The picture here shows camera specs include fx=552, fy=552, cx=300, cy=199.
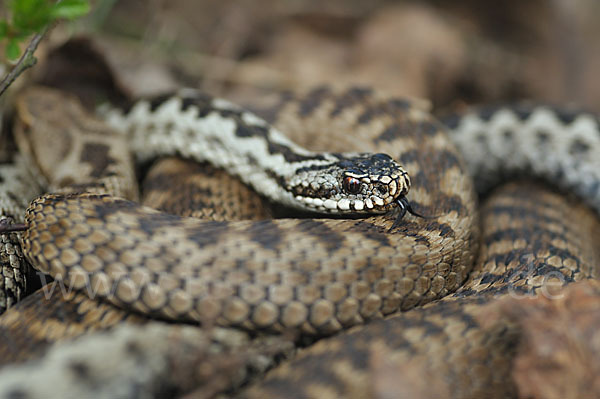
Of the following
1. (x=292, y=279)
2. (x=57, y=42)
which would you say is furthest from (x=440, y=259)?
(x=57, y=42)

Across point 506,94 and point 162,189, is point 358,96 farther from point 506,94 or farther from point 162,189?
point 506,94

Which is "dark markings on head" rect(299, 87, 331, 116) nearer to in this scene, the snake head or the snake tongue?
the snake head

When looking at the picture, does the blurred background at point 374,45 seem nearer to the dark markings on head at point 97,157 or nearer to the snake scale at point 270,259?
the dark markings on head at point 97,157

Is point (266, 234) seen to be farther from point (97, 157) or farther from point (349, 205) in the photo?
point (97, 157)

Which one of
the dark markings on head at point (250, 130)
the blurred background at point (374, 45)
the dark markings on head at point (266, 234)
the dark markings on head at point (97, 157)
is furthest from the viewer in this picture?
the blurred background at point (374, 45)

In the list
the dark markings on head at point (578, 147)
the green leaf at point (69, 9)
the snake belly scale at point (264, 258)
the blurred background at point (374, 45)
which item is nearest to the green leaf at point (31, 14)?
the green leaf at point (69, 9)

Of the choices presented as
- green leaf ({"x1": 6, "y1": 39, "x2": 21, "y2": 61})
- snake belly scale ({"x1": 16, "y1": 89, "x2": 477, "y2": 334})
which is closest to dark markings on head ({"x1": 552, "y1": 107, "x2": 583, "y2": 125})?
snake belly scale ({"x1": 16, "y1": 89, "x2": 477, "y2": 334})
